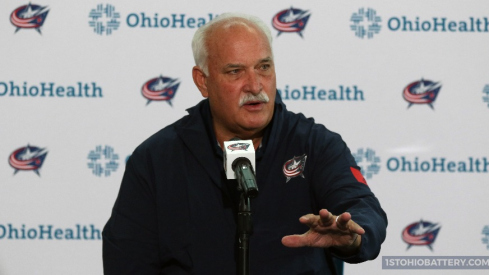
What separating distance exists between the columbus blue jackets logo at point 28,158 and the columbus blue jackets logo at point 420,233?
1.84 meters

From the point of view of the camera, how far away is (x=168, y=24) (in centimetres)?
361

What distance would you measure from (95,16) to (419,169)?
178 centimetres

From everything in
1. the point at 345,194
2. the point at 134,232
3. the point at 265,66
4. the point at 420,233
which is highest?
the point at 265,66

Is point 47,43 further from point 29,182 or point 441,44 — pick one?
point 441,44

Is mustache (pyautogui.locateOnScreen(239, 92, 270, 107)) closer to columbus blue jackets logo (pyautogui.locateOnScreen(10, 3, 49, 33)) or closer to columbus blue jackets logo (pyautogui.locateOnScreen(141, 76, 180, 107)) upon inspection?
columbus blue jackets logo (pyautogui.locateOnScreen(141, 76, 180, 107))

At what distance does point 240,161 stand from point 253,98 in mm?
578

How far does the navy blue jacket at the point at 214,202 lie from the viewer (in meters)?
2.23

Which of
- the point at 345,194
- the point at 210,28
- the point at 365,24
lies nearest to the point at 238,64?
the point at 210,28

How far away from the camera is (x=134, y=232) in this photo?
7.53 feet

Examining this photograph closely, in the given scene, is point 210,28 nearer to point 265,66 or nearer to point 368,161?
point 265,66

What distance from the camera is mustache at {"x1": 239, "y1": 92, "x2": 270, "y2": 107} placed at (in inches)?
92.0

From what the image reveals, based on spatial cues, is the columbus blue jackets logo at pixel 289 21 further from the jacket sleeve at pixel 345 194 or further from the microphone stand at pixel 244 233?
the microphone stand at pixel 244 233

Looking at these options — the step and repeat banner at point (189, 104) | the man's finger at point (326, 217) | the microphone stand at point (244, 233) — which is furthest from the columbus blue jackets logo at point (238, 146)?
the step and repeat banner at point (189, 104)

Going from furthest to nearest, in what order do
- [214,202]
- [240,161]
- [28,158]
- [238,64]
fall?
[28,158]
[238,64]
[214,202]
[240,161]
